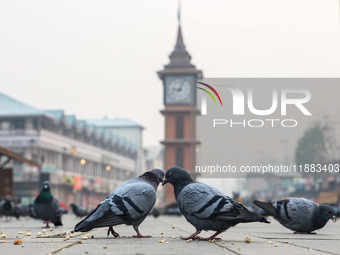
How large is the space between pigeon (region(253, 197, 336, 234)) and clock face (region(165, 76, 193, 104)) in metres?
71.4

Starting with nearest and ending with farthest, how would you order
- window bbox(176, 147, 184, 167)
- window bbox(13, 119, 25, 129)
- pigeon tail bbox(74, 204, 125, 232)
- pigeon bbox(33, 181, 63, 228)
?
pigeon tail bbox(74, 204, 125, 232), pigeon bbox(33, 181, 63, 228), window bbox(13, 119, 25, 129), window bbox(176, 147, 184, 167)

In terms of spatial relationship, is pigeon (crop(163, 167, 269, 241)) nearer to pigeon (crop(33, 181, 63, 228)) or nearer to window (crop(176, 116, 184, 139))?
pigeon (crop(33, 181, 63, 228))

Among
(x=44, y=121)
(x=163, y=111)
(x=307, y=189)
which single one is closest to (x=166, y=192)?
(x=163, y=111)

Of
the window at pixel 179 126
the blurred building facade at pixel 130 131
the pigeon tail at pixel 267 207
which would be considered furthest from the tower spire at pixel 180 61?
the pigeon tail at pixel 267 207

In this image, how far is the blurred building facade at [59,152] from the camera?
7194 centimetres

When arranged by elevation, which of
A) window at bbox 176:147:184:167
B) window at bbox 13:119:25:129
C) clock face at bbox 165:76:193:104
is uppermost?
clock face at bbox 165:76:193:104

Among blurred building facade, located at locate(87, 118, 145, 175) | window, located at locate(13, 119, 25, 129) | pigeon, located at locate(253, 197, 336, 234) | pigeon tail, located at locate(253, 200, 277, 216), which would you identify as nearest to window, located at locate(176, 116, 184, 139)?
window, located at locate(13, 119, 25, 129)

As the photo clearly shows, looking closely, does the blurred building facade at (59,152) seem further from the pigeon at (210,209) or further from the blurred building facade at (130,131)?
the pigeon at (210,209)

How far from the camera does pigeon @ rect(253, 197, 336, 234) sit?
12.2 meters

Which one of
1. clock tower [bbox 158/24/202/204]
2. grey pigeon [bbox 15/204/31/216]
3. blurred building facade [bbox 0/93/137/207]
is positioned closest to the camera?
grey pigeon [bbox 15/204/31/216]

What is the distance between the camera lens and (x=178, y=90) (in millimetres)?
84812

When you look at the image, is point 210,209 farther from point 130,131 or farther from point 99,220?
point 130,131

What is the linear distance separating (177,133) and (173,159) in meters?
3.51

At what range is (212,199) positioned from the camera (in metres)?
8.50
